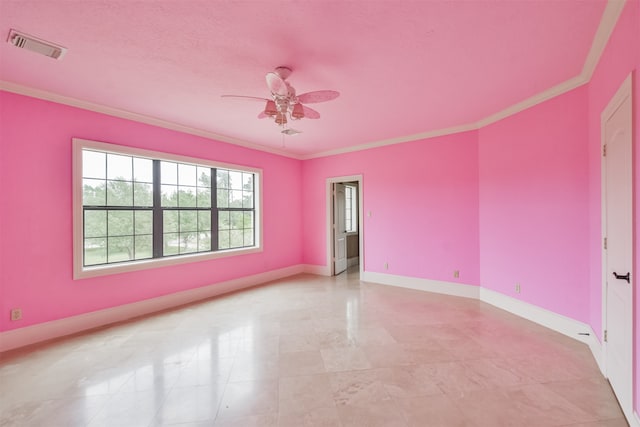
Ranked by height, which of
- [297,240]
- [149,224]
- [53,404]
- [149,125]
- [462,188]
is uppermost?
[149,125]

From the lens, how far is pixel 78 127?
10.2 ft

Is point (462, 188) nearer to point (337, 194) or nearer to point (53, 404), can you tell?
point (337, 194)

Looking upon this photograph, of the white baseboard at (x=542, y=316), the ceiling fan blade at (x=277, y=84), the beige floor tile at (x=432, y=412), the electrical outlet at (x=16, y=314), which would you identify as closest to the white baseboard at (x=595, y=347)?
the white baseboard at (x=542, y=316)

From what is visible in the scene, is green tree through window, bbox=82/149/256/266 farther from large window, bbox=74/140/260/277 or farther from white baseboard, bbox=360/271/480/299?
white baseboard, bbox=360/271/480/299

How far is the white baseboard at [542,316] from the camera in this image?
2.71 metres

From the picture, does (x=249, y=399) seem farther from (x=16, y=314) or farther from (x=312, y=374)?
(x=16, y=314)

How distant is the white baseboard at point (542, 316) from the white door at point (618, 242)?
546mm

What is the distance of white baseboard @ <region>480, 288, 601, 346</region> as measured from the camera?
8.91 feet

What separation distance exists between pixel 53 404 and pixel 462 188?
204 inches

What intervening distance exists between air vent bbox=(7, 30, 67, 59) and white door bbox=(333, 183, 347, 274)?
4478mm

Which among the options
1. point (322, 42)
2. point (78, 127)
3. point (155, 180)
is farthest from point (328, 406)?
point (78, 127)

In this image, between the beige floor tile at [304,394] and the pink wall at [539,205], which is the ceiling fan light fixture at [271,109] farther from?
the pink wall at [539,205]

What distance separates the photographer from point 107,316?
329 centimetres

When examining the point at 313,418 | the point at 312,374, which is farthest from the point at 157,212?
the point at 313,418
